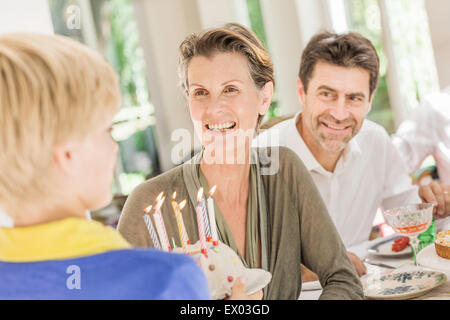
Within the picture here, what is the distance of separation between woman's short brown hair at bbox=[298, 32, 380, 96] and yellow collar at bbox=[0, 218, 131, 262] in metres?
0.82

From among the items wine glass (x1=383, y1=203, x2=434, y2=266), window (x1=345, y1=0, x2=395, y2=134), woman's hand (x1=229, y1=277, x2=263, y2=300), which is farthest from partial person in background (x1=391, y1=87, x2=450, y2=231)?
woman's hand (x1=229, y1=277, x2=263, y2=300)

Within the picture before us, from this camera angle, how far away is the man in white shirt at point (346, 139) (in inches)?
45.2

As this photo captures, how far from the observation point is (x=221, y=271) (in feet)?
2.09

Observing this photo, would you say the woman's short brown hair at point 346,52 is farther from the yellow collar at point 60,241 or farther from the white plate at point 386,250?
the yellow collar at point 60,241

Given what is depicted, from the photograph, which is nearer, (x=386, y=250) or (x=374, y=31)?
(x=386, y=250)

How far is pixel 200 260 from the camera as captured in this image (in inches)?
24.7

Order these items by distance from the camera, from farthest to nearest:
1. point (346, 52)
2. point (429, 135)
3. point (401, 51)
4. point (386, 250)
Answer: point (401, 51)
point (429, 135)
point (346, 52)
point (386, 250)

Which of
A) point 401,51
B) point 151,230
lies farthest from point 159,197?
point 401,51

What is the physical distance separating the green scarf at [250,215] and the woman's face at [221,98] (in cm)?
5

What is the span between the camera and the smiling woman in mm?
795

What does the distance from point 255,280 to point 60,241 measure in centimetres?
29

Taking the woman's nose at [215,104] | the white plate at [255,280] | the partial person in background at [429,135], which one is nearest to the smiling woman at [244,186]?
the woman's nose at [215,104]

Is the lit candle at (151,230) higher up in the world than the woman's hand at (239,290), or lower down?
higher up

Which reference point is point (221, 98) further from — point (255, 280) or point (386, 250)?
point (386, 250)
